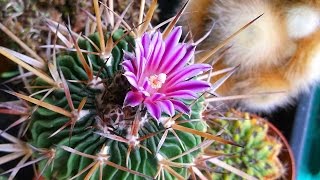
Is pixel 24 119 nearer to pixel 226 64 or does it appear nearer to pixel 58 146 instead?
pixel 58 146

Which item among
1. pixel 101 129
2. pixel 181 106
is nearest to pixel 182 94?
pixel 181 106

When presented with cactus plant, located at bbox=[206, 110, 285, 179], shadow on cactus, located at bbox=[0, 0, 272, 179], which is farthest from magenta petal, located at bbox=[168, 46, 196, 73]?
cactus plant, located at bbox=[206, 110, 285, 179]

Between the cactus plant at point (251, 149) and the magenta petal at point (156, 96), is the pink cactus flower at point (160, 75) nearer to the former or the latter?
the magenta petal at point (156, 96)

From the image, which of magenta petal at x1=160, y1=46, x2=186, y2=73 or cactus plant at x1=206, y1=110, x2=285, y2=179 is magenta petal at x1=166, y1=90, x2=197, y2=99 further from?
cactus plant at x1=206, y1=110, x2=285, y2=179

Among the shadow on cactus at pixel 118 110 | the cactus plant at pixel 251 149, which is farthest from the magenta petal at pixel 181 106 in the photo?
the cactus plant at pixel 251 149

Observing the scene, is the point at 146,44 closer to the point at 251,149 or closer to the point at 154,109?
the point at 154,109

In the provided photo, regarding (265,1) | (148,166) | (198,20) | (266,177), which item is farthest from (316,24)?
(148,166)

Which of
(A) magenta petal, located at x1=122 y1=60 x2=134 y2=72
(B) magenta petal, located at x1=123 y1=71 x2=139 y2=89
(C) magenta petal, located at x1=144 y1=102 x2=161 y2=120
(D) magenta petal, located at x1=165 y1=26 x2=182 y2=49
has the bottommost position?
(C) magenta petal, located at x1=144 y1=102 x2=161 y2=120

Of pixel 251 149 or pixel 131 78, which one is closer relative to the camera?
pixel 131 78
